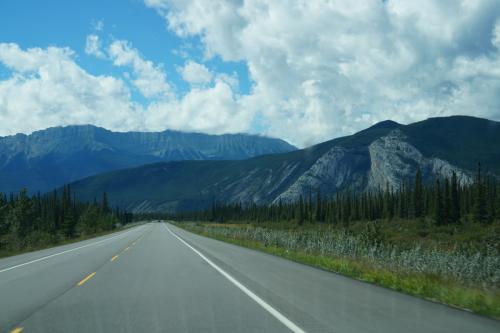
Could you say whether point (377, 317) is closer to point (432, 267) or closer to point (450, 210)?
point (432, 267)

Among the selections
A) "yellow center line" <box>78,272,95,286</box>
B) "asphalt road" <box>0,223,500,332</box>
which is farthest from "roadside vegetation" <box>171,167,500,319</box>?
"yellow center line" <box>78,272,95,286</box>

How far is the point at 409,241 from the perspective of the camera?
56.8m

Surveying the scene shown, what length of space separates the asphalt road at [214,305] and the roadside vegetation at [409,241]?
1040 mm

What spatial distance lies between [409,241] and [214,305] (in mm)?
50632

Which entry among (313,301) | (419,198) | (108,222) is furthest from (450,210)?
(313,301)

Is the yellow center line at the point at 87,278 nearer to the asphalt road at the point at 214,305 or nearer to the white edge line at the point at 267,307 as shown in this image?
the asphalt road at the point at 214,305

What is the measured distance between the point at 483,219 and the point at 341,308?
7408 cm

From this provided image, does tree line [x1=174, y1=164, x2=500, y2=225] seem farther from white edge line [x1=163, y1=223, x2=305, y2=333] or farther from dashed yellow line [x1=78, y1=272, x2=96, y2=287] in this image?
dashed yellow line [x1=78, y1=272, x2=96, y2=287]

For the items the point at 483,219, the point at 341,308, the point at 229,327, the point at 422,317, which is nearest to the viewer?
the point at 229,327

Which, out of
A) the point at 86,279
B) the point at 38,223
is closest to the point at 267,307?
the point at 86,279

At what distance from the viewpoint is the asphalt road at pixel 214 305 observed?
8062 millimetres

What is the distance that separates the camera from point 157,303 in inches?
408

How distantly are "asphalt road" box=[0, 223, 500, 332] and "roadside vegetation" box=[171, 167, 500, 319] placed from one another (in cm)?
104

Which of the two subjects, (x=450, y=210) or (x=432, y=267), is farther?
(x=450, y=210)
